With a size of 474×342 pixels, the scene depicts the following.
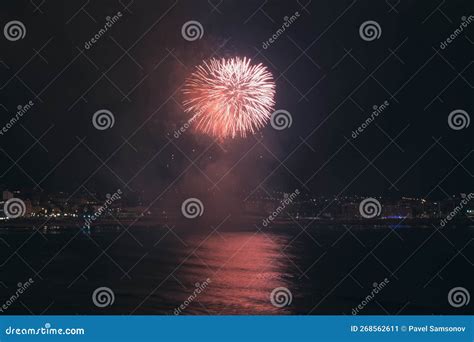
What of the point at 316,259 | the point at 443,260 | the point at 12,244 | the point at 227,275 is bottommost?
the point at 12,244

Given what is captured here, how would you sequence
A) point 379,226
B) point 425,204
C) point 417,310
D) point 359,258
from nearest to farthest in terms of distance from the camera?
1. point 417,310
2. point 359,258
3. point 379,226
4. point 425,204

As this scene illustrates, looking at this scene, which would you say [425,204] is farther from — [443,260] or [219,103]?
[219,103]

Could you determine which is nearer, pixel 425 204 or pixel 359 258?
pixel 359 258

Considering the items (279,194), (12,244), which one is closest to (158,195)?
(279,194)
